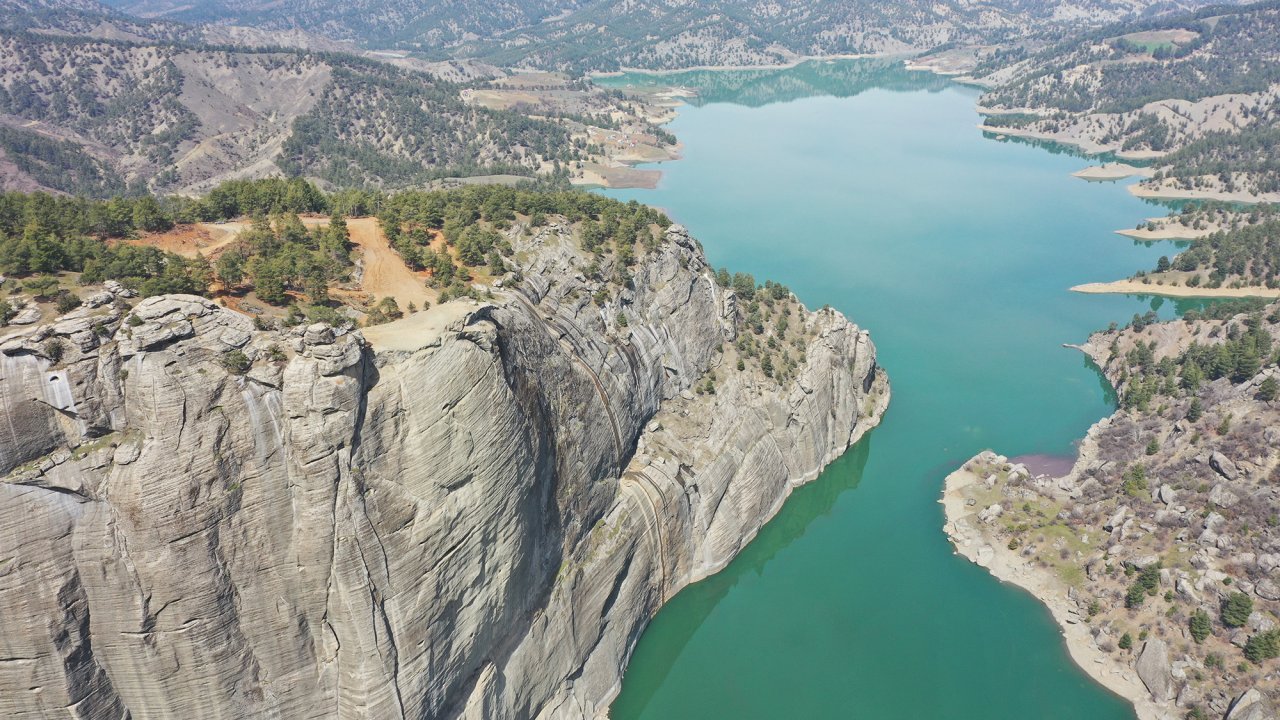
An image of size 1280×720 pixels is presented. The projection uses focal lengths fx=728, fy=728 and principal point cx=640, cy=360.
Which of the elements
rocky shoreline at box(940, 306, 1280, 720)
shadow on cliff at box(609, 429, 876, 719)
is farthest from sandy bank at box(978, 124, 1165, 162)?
shadow on cliff at box(609, 429, 876, 719)

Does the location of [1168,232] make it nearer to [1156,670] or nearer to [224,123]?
[1156,670]

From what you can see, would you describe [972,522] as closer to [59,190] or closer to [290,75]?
[59,190]

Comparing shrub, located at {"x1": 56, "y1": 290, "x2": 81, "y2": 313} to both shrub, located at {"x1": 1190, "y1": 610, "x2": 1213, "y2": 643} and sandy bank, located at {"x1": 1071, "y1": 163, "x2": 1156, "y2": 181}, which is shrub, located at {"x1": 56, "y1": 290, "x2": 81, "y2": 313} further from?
sandy bank, located at {"x1": 1071, "y1": 163, "x2": 1156, "y2": 181}

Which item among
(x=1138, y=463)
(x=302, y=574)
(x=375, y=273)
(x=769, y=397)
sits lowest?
(x=1138, y=463)

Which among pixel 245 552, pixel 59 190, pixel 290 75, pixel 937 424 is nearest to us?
pixel 245 552

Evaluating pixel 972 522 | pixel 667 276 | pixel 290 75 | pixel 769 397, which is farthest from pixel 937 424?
pixel 290 75

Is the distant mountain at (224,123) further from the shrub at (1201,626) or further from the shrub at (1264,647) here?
the shrub at (1264,647)
